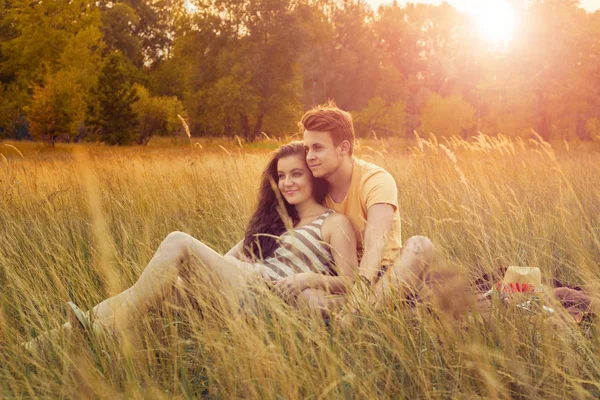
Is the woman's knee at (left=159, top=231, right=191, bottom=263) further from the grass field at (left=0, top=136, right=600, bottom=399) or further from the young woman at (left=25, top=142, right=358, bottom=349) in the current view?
the grass field at (left=0, top=136, right=600, bottom=399)

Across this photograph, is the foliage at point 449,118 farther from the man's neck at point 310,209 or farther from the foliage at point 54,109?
the man's neck at point 310,209

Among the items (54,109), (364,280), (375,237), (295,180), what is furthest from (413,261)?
(54,109)

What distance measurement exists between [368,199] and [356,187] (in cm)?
20

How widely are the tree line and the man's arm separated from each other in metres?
20.9

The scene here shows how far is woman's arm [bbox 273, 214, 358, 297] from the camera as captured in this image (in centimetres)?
281

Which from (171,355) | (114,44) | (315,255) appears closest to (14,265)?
(171,355)

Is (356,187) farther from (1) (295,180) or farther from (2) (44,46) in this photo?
(2) (44,46)

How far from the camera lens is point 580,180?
6238 mm

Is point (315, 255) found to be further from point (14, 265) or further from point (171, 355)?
point (14, 265)

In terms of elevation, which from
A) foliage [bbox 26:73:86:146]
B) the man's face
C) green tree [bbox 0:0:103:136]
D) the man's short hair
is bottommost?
the man's face

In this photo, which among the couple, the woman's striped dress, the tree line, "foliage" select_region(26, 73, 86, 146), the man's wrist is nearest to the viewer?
the man's wrist

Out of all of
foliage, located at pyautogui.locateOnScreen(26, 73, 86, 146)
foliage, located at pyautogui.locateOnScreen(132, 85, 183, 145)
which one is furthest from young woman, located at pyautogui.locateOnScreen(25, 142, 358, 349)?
foliage, located at pyautogui.locateOnScreen(132, 85, 183, 145)

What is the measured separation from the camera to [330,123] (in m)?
Answer: 3.35

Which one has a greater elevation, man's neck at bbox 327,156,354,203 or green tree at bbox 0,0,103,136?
green tree at bbox 0,0,103,136
